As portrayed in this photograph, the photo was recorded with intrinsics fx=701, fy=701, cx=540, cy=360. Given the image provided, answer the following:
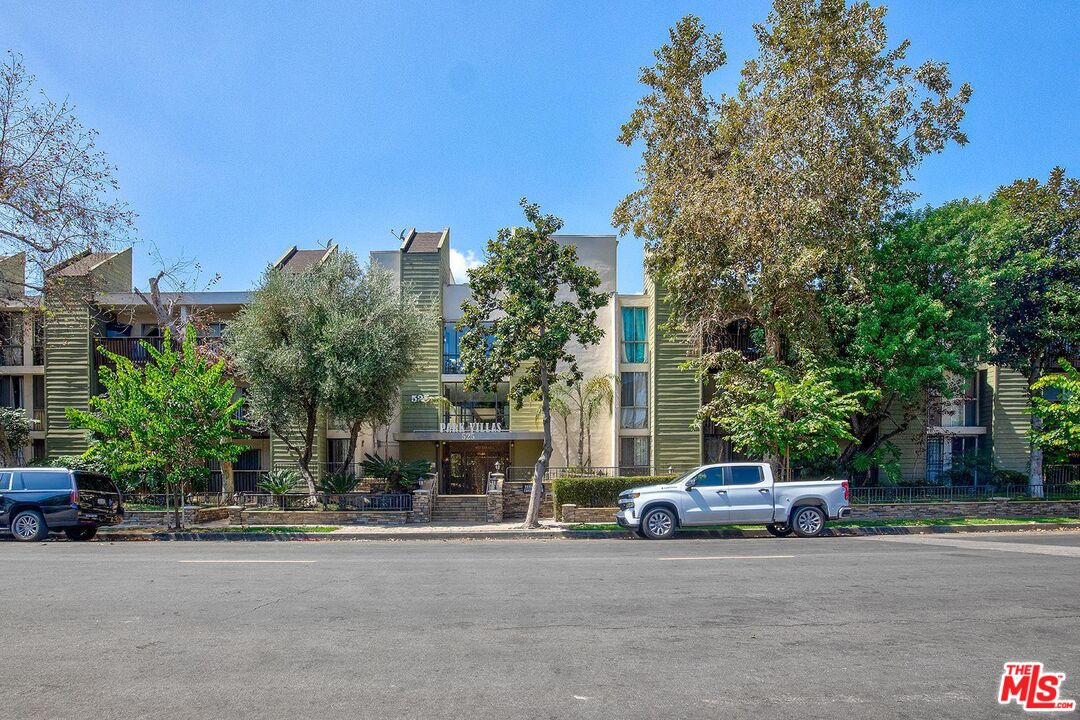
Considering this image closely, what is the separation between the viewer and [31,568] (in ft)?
37.1

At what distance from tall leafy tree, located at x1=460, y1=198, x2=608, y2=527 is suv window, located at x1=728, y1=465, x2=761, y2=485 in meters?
5.15

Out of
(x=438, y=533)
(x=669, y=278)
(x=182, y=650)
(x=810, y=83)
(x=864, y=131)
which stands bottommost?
(x=438, y=533)

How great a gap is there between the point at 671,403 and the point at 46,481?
1899cm

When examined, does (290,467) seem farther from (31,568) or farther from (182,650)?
(182,650)

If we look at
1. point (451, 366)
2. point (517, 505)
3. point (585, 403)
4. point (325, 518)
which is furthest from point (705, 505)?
point (451, 366)

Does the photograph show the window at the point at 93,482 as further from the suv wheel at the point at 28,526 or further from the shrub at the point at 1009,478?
the shrub at the point at 1009,478

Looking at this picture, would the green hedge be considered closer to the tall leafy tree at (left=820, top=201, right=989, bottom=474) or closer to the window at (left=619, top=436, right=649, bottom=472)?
the window at (left=619, top=436, right=649, bottom=472)

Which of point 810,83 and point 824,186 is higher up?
point 810,83

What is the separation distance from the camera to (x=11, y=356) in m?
28.3

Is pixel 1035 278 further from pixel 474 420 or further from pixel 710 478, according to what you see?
pixel 474 420

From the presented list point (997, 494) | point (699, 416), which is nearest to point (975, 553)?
point (699, 416)

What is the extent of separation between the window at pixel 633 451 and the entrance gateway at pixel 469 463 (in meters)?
4.84

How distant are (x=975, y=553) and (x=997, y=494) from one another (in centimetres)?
1361

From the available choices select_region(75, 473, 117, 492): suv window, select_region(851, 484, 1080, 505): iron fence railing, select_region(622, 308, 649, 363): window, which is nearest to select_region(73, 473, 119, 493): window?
select_region(75, 473, 117, 492): suv window
